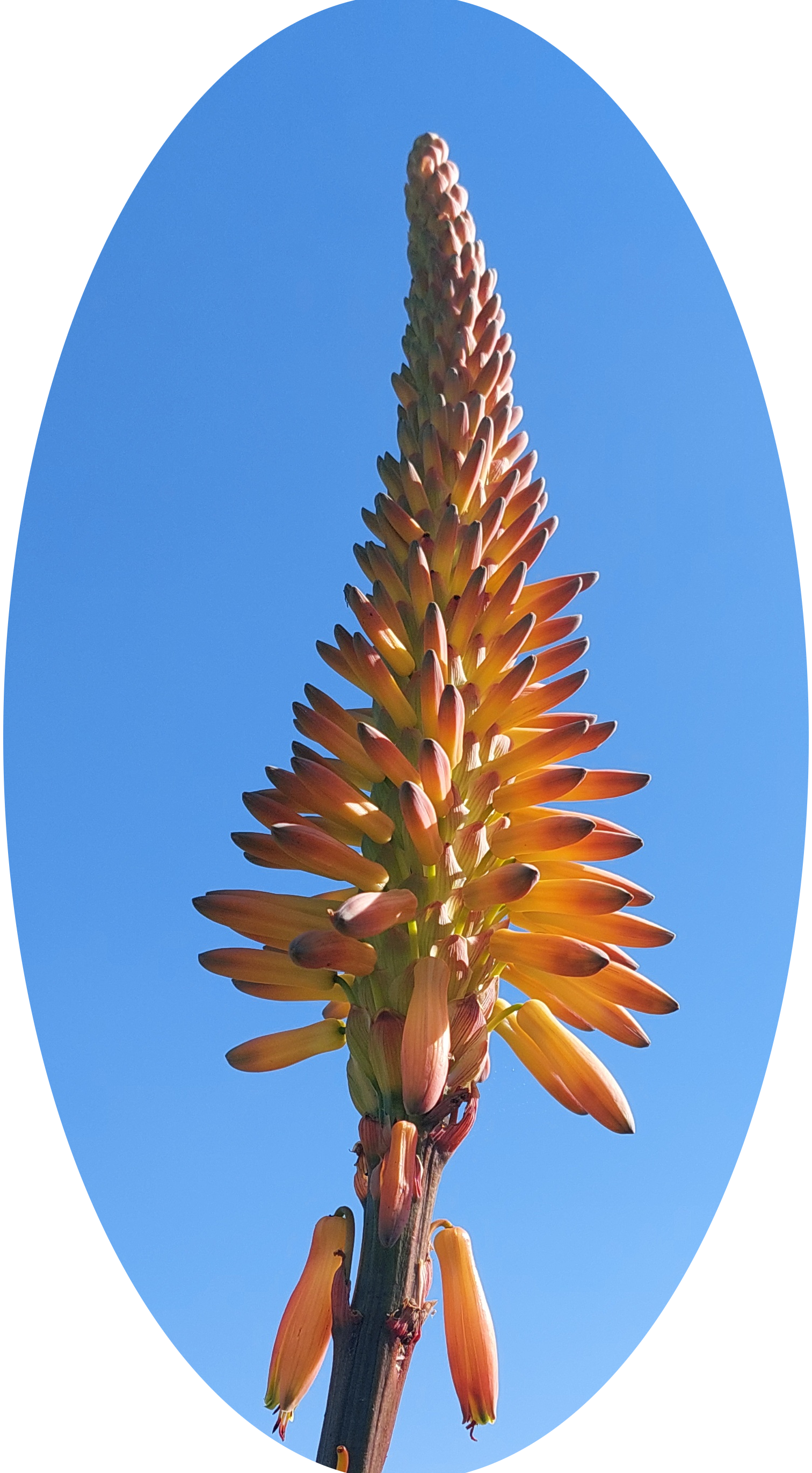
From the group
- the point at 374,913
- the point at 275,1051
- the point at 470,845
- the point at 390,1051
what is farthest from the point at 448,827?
the point at 275,1051

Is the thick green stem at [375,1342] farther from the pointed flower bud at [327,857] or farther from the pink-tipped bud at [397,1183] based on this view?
the pointed flower bud at [327,857]

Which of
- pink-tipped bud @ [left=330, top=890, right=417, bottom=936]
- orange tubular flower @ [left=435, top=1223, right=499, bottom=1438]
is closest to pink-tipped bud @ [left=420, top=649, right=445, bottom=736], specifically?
pink-tipped bud @ [left=330, top=890, right=417, bottom=936]

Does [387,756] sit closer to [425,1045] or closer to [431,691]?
[431,691]

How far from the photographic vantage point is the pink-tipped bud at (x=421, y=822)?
12.0 feet

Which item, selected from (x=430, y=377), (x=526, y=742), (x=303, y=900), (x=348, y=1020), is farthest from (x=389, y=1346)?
(x=430, y=377)

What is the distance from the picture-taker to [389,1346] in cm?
313

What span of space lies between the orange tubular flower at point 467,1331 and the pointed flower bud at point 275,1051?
0.90 meters

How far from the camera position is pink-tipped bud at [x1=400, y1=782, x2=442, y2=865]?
3.67 meters

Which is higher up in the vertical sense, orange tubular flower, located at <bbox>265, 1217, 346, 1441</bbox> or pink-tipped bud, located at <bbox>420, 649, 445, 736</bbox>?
pink-tipped bud, located at <bbox>420, 649, 445, 736</bbox>

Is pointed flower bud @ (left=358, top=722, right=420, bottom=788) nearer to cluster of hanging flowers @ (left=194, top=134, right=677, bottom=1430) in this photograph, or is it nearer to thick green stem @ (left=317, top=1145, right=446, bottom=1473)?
cluster of hanging flowers @ (left=194, top=134, right=677, bottom=1430)

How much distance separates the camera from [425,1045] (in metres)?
3.22

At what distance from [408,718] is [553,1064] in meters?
1.49

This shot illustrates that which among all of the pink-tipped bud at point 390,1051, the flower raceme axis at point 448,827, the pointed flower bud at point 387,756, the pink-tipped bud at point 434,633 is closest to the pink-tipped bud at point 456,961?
the flower raceme axis at point 448,827

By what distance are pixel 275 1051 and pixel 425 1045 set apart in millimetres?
1156
